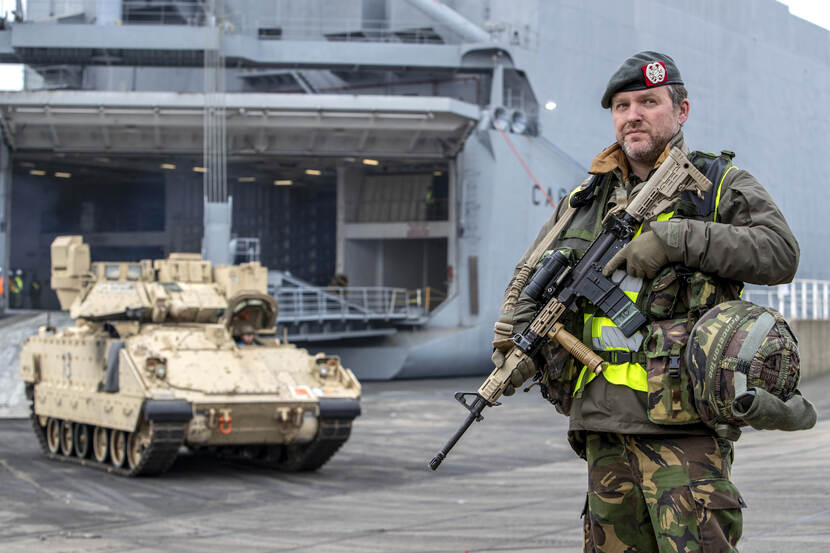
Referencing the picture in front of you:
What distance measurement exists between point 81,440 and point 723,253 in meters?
13.0

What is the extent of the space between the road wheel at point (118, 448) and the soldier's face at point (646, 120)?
10918mm

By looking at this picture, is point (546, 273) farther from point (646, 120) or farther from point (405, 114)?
point (405, 114)

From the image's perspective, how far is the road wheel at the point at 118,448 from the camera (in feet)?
44.6

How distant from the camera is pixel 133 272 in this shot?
53.1 feet

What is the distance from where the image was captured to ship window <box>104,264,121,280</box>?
16.0m

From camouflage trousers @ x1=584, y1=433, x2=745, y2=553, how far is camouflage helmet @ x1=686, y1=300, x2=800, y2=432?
0.55ft

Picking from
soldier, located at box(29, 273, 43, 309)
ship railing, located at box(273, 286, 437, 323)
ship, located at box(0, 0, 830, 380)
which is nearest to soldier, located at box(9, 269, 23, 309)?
soldier, located at box(29, 273, 43, 309)

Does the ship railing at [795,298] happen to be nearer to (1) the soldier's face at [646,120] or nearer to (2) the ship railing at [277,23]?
(2) the ship railing at [277,23]

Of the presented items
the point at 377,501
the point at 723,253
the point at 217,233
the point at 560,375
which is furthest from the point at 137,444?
the point at 217,233

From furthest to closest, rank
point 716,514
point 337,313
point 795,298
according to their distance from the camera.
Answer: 1. point 337,313
2. point 795,298
3. point 716,514

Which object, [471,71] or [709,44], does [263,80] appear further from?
[709,44]

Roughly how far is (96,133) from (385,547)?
23.8m

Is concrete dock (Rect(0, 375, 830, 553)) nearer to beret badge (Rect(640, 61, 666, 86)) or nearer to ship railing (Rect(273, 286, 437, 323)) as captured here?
beret badge (Rect(640, 61, 666, 86))

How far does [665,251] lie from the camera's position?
3566 millimetres
